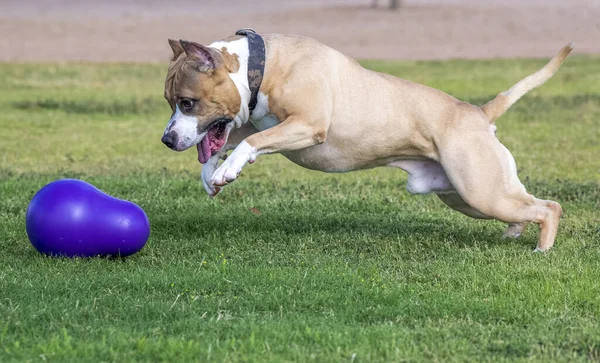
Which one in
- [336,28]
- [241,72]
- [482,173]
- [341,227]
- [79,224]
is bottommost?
[336,28]

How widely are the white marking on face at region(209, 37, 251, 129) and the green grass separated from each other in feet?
3.57

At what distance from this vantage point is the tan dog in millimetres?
6590

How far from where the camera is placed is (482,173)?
281 inches

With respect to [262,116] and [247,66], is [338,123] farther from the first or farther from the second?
[247,66]

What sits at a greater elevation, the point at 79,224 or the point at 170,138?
the point at 170,138

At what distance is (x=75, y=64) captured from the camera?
20484 mm

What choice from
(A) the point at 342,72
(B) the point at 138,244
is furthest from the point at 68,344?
(A) the point at 342,72

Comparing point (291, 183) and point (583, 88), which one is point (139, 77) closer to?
point (583, 88)

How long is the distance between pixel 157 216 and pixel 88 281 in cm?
211

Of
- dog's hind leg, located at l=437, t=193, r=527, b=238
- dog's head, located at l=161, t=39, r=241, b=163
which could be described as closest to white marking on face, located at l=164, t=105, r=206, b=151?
dog's head, located at l=161, t=39, r=241, b=163

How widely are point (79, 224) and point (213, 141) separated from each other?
1124 mm

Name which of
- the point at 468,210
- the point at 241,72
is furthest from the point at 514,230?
the point at 241,72

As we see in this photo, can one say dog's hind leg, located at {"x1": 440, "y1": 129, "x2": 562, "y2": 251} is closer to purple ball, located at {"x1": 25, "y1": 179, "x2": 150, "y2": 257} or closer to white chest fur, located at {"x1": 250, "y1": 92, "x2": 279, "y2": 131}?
white chest fur, located at {"x1": 250, "y1": 92, "x2": 279, "y2": 131}

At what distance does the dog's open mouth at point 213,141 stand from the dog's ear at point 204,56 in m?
0.50
